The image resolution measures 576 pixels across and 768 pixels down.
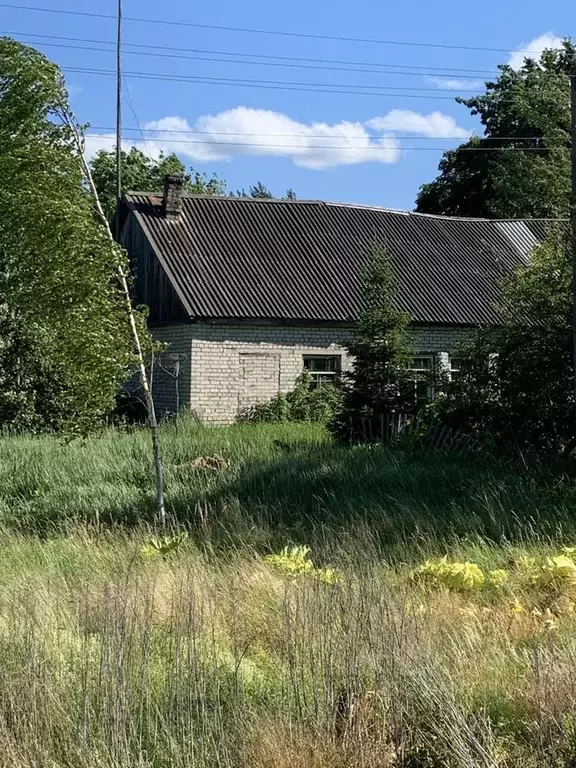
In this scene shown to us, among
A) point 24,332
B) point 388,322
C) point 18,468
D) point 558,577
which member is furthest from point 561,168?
point 558,577

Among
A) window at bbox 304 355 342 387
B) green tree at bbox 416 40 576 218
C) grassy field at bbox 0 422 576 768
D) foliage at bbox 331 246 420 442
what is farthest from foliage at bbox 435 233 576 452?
green tree at bbox 416 40 576 218

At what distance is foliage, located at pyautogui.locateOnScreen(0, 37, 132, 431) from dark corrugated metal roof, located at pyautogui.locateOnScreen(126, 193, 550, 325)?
12410 millimetres

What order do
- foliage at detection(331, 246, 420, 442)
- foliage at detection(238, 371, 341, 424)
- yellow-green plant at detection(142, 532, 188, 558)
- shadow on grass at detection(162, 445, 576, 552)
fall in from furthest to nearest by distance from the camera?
foliage at detection(238, 371, 341, 424) → foliage at detection(331, 246, 420, 442) → shadow on grass at detection(162, 445, 576, 552) → yellow-green plant at detection(142, 532, 188, 558)

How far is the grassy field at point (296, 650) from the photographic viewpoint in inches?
141

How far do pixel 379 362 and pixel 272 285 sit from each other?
23.2ft

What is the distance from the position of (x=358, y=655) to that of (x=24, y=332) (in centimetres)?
1661

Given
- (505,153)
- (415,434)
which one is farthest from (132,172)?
(415,434)

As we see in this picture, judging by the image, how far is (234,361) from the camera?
22.3 meters

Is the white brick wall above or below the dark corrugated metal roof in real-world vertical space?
below

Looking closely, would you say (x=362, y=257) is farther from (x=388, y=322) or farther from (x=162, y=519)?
(x=162, y=519)

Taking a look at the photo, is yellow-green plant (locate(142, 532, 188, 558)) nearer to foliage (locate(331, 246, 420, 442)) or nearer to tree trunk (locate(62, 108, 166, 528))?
tree trunk (locate(62, 108, 166, 528))

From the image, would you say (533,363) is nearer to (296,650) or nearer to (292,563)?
(292,563)

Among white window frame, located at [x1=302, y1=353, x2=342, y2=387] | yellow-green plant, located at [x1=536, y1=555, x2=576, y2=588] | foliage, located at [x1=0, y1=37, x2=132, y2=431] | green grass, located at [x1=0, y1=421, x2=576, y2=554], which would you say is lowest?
A: green grass, located at [x1=0, y1=421, x2=576, y2=554]

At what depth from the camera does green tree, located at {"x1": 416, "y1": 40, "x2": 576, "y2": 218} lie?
3819 cm
